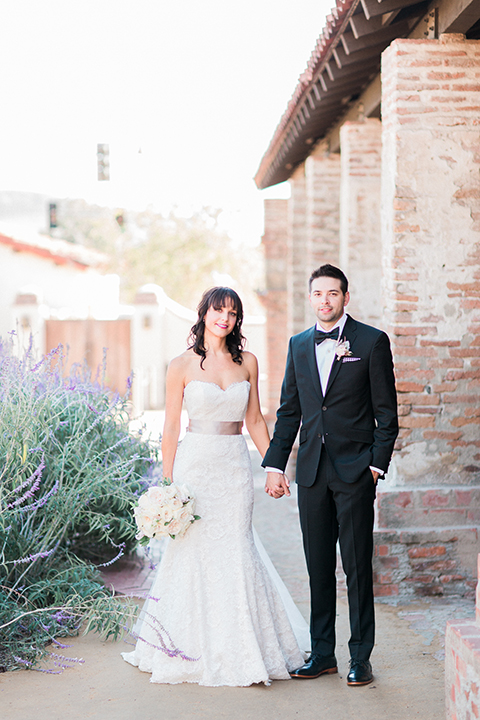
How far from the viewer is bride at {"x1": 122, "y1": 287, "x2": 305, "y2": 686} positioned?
3.47m

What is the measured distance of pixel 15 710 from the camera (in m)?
3.24

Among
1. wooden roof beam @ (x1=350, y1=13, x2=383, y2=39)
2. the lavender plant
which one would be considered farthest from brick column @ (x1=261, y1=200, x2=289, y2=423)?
wooden roof beam @ (x1=350, y1=13, x2=383, y2=39)

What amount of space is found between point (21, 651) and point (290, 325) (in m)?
7.43

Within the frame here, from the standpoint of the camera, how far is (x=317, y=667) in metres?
3.54

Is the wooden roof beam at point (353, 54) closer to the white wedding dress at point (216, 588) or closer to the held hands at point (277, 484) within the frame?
the white wedding dress at point (216, 588)


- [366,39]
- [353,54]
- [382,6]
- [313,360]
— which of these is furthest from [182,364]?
[353,54]

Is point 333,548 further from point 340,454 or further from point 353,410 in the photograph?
point 353,410

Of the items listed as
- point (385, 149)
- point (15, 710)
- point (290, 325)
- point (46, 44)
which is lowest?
point (15, 710)

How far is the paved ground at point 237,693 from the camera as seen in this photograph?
10.5 feet

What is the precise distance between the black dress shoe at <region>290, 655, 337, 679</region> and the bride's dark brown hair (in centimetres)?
146

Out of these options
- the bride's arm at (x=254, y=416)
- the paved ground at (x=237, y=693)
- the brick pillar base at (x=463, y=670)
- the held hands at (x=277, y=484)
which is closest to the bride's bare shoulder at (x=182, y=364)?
the bride's arm at (x=254, y=416)

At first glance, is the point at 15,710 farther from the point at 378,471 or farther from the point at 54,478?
the point at 378,471

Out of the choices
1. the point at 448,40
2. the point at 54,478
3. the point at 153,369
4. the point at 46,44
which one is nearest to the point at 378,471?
the point at 54,478

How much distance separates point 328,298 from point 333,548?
3.87 feet
